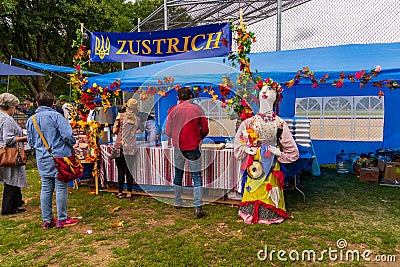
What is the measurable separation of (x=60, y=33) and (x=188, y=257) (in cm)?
1282

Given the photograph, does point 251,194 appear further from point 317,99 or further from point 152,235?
point 317,99

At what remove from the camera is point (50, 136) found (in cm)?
322

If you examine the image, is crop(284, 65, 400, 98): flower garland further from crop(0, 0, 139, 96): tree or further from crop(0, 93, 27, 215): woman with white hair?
crop(0, 0, 139, 96): tree

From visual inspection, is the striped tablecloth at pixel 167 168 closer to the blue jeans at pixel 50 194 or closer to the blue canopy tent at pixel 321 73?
the blue canopy tent at pixel 321 73

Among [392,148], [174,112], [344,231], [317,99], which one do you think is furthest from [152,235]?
[392,148]

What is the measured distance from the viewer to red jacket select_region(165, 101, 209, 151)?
12.0 ft

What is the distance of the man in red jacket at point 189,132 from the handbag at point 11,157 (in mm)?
1806

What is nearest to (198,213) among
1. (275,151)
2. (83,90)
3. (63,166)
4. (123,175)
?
(275,151)

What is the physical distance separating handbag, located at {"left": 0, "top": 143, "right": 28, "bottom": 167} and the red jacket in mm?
1895

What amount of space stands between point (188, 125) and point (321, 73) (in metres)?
2.13

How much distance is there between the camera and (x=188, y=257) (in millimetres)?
2752

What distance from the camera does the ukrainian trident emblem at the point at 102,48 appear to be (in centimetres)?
441


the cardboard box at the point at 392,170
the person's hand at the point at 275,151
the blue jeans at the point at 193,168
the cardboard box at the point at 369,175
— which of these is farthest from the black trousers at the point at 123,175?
the cardboard box at the point at 392,170

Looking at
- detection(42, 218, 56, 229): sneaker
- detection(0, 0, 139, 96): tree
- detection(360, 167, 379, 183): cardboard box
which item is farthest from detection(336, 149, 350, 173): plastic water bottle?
detection(0, 0, 139, 96): tree
